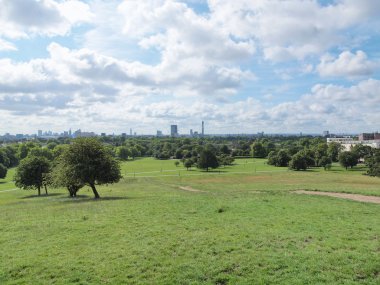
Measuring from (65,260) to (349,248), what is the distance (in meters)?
A: 12.1

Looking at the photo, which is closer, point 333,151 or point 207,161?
point 207,161

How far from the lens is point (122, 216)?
21.9m

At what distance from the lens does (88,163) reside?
36.1m

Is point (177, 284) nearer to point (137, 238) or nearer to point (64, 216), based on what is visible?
point (137, 238)

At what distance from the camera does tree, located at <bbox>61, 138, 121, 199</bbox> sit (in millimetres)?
35875

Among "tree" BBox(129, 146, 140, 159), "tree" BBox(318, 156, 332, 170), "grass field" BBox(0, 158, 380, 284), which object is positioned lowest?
"tree" BBox(318, 156, 332, 170)

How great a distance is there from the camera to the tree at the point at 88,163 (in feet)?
118

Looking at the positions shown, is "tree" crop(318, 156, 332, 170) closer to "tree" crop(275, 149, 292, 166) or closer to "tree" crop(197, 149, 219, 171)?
"tree" crop(275, 149, 292, 166)

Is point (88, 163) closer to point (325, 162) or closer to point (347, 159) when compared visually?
point (325, 162)

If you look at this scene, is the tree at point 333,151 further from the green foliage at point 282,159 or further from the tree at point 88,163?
the tree at point 88,163

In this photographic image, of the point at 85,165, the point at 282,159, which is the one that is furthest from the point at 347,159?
the point at 85,165

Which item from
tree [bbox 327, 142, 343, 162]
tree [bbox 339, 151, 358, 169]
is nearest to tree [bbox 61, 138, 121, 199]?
tree [bbox 339, 151, 358, 169]

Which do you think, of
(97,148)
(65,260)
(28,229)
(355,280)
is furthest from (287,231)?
(97,148)

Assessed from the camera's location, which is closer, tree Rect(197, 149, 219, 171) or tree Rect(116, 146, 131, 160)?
tree Rect(197, 149, 219, 171)
